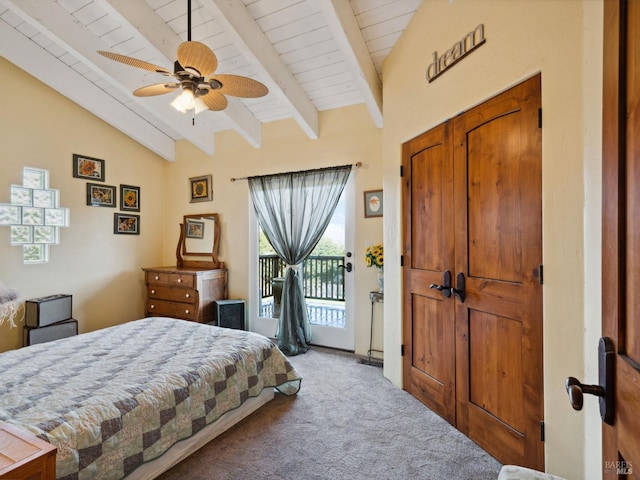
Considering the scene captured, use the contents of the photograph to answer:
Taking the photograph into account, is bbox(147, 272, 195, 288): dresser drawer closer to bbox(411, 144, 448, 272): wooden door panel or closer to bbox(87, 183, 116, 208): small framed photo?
bbox(87, 183, 116, 208): small framed photo

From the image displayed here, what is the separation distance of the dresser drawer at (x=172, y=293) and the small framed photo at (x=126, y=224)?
32.8 inches

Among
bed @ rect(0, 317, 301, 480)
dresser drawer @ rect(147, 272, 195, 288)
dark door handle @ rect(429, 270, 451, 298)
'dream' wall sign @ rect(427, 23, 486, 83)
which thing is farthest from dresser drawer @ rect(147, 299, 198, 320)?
'dream' wall sign @ rect(427, 23, 486, 83)

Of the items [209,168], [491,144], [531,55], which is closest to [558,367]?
[491,144]

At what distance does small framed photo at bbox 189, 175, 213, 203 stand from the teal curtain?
980 millimetres

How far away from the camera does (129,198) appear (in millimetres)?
4582

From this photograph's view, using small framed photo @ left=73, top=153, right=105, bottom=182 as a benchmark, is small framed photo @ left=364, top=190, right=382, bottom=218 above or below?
below

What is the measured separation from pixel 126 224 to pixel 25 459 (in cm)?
408

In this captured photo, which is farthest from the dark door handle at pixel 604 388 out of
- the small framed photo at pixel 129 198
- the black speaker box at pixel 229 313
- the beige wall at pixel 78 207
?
the small framed photo at pixel 129 198

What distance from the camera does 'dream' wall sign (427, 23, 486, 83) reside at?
202cm

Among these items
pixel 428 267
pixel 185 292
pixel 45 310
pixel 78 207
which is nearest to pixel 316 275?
pixel 185 292

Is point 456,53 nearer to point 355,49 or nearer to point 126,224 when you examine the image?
point 355,49

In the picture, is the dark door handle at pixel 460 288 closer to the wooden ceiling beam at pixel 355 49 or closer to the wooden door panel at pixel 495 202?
the wooden door panel at pixel 495 202

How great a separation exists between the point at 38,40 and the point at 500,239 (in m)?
4.59

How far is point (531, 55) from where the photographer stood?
1.71 meters
